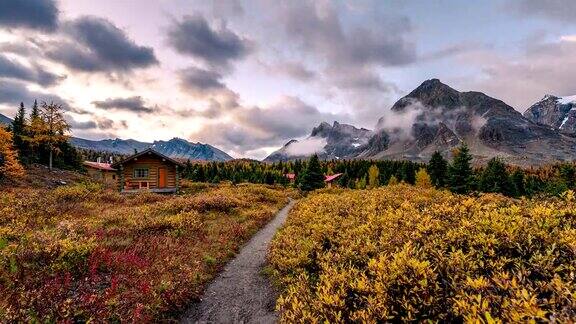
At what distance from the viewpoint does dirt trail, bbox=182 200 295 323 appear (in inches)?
347

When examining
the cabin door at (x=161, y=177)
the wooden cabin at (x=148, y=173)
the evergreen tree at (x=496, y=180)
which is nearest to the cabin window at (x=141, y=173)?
the wooden cabin at (x=148, y=173)

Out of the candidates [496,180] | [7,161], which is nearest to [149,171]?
[7,161]

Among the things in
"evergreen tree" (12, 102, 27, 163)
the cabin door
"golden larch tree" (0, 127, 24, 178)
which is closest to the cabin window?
the cabin door

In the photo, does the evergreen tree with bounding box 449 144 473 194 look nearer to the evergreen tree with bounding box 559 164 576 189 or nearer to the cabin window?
the evergreen tree with bounding box 559 164 576 189

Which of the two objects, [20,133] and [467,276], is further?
[20,133]

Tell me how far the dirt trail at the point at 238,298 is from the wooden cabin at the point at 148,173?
114 feet

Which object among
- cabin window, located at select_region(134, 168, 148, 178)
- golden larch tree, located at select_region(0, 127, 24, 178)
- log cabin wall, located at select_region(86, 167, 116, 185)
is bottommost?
log cabin wall, located at select_region(86, 167, 116, 185)

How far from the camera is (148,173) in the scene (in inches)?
1774

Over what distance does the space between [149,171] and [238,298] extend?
3983 cm

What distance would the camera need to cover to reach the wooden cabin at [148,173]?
1714 inches

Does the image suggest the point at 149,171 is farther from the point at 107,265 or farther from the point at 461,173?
the point at 461,173

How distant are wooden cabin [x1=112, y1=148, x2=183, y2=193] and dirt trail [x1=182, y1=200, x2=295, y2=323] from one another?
3469 cm

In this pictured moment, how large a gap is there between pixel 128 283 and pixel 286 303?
559cm

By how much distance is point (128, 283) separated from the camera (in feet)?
31.9
